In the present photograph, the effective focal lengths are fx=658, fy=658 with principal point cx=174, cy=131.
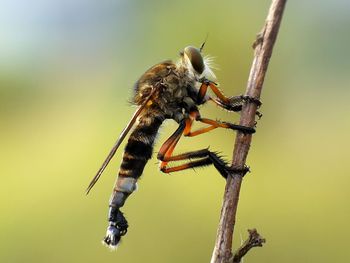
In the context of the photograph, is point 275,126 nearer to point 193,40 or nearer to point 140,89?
point 193,40

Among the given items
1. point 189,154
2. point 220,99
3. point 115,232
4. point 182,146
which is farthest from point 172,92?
point 182,146

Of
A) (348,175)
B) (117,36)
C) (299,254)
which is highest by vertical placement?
(117,36)

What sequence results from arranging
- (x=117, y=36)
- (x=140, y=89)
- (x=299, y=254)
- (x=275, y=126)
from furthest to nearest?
(x=117, y=36) → (x=275, y=126) → (x=299, y=254) → (x=140, y=89)

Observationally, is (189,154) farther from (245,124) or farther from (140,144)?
(245,124)

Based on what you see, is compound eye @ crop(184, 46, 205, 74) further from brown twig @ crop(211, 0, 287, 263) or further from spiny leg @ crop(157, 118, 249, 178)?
brown twig @ crop(211, 0, 287, 263)

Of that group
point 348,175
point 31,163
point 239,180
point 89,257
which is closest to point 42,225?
point 89,257

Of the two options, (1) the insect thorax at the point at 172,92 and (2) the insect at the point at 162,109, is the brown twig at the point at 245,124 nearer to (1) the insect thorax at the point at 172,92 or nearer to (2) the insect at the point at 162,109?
(2) the insect at the point at 162,109

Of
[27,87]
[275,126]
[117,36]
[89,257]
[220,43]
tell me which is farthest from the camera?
[117,36]
